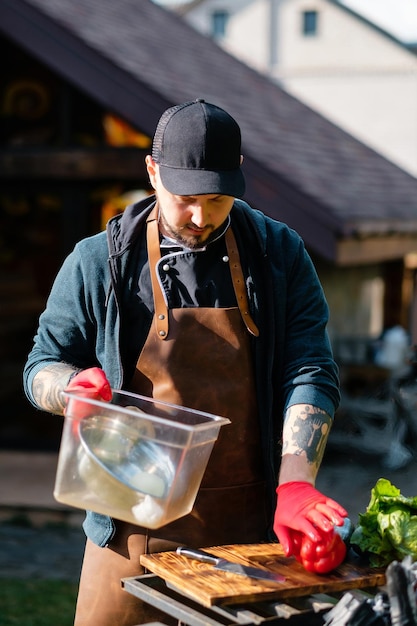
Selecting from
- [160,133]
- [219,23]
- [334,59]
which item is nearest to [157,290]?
[160,133]

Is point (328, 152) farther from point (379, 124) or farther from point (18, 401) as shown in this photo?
point (379, 124)

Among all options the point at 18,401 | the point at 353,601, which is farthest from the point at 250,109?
the point at 353,601

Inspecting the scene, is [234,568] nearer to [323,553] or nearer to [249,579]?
[249,579]

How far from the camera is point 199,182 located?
2.52 meters

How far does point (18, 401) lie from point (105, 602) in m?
6.37

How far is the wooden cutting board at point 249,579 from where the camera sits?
7.05ft

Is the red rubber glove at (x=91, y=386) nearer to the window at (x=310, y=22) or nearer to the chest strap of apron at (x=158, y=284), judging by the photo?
the chest strap of apron at (x=158, y=284)

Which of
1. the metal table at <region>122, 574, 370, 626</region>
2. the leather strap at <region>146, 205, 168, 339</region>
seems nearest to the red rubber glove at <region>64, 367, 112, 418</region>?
the leather strap at <region>146, 205, 168, 339</region>

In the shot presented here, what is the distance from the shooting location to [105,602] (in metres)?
2.76

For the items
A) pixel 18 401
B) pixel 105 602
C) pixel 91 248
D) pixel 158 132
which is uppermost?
pixel 158 132

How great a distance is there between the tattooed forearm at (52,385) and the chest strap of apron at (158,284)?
28 centimetres

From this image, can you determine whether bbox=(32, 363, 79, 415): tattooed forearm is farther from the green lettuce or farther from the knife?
the green lettuce

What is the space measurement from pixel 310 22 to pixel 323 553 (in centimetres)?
4107

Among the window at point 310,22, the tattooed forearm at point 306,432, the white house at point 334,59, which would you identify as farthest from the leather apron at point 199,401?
the window at point 310,22
